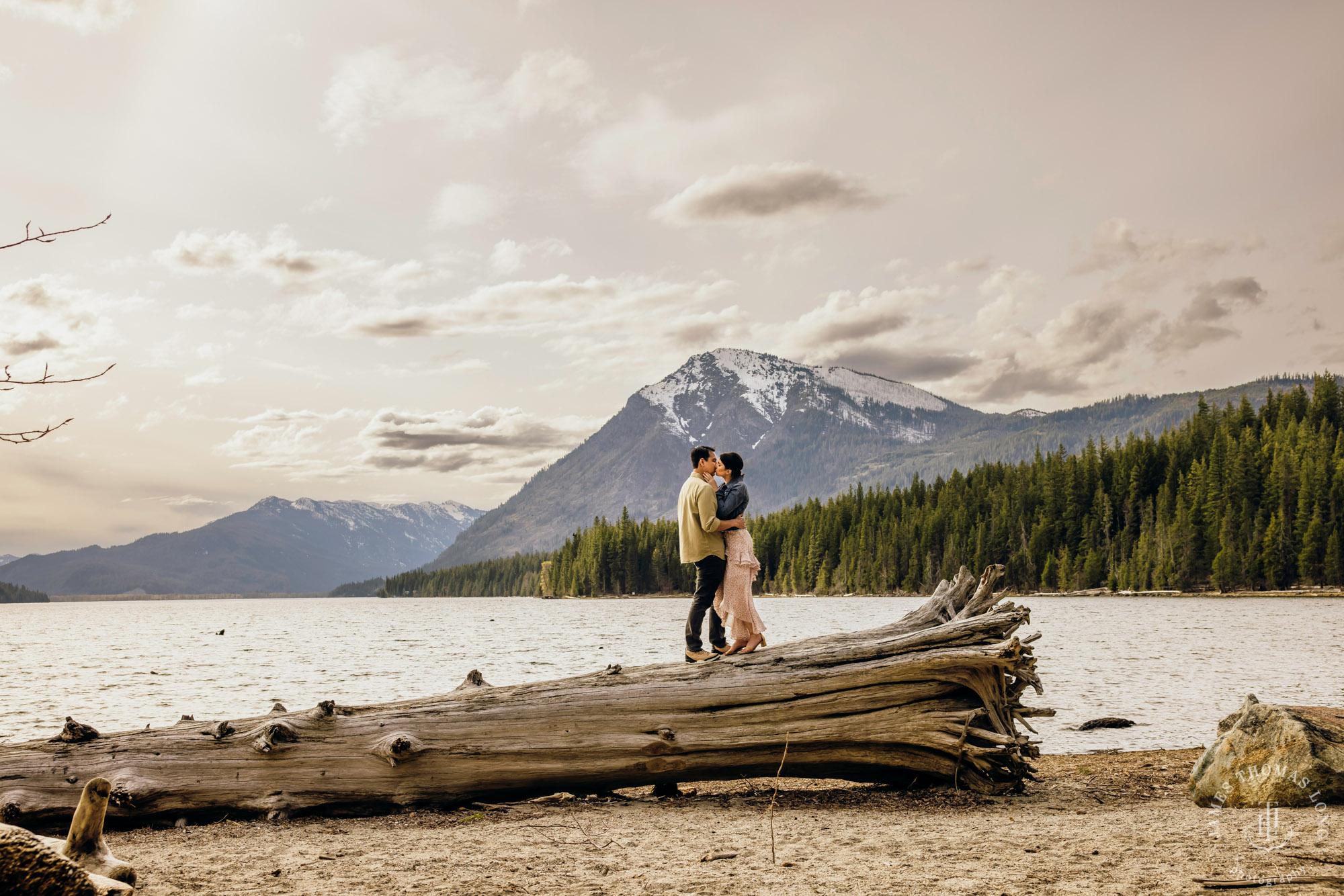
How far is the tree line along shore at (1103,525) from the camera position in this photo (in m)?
100

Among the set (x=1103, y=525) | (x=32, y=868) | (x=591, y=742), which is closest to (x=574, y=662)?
(x=591, y=742)

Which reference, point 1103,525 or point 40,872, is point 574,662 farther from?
point 1103,525

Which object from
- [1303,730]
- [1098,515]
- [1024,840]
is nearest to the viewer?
[1024,840]

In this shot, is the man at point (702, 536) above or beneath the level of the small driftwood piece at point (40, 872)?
above

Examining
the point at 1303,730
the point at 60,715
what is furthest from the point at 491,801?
the point at 60,715

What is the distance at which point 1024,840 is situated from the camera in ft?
26.5

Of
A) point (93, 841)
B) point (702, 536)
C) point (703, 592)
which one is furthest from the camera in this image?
point (703, 592)

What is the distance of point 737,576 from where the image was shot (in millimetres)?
11906

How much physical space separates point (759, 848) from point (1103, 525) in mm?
127077

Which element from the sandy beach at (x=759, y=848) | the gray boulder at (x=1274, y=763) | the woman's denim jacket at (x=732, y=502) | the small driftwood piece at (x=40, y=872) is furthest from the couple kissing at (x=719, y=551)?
the small driftwood piece at (x=40, y=872)

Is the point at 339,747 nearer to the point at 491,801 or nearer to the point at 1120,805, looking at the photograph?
the point at 491,801

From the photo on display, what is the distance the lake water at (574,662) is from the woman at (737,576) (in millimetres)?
8516

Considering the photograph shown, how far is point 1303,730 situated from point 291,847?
36.5 feet

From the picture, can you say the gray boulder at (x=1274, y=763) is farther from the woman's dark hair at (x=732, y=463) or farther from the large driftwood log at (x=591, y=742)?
the woman's dark hair at (x=732, y=463)
